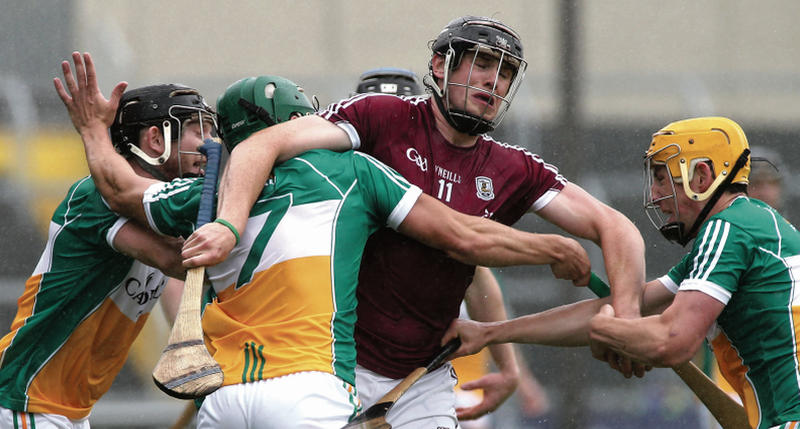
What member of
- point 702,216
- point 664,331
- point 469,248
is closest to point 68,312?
point 469,248

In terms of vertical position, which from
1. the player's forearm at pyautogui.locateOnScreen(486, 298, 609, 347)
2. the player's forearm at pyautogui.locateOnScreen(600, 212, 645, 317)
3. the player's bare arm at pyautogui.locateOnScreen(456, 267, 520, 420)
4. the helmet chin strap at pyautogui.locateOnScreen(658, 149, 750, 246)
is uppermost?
the helmet chin strap at pyautogui.locateOnScreen(658, 149, 750, 246)

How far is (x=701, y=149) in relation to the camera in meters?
3.22

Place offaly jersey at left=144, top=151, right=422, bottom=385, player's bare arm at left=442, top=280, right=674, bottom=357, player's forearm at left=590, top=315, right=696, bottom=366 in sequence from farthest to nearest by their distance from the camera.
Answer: player's bare arm at left=442, top=280, right=674, bottom=357 < player's forearm at left=590, top=315, right=696, bottom=366 < offaly jersey at left=144, top=151, right=422, bottom=385

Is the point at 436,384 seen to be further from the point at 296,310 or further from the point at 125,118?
the point at 125,118

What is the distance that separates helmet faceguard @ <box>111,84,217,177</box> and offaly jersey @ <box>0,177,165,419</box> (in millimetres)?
222

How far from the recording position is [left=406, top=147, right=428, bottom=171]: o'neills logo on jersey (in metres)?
3.21

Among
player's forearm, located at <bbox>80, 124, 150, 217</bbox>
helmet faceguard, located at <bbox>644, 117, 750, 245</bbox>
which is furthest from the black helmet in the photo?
helmet faceguard, located at <bbox>644, 117, 750, 245</bbox>

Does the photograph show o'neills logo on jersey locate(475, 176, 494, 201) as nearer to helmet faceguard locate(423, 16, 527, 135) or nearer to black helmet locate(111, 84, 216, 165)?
helmet faceguard locate(423, 16, 527, 135)

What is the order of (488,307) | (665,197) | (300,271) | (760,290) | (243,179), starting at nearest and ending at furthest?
1. (300,271)
2. (243,179)
3. (760,290)
4. (665,197)
5. (488,307)

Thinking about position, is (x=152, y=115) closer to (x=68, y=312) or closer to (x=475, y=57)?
(x=68, y=312)

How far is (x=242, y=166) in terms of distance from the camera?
279 centimetres

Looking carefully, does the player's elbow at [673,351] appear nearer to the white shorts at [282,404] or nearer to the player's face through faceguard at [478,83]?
the player's face through faceguard at [478,83]

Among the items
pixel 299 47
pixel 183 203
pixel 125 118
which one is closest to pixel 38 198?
pixel 299 47

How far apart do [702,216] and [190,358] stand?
1.68 metres
